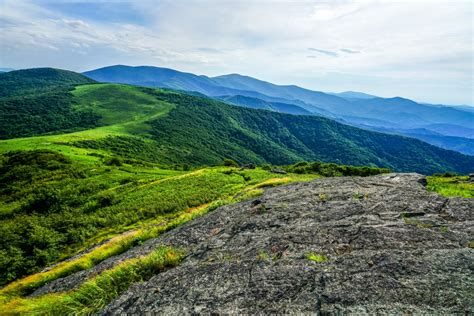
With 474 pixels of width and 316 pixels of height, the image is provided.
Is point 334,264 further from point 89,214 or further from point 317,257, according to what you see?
point 89,214

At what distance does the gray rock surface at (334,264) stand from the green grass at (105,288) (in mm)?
928

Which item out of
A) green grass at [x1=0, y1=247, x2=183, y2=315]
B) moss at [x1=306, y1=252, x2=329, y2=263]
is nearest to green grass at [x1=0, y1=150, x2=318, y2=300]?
green grass at [x1=0, y1=247, x2=183, y2=315]

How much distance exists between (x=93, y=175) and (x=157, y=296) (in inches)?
3086

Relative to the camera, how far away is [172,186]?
2112 inches

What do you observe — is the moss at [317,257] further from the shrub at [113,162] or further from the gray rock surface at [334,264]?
the shrub at [113,162]

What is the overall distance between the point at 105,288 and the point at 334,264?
976 cm

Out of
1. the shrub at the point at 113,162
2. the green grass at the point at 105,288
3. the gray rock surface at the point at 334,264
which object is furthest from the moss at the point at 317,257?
the shrub at the point at 113,162

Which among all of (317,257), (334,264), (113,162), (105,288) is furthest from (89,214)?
(113,162)

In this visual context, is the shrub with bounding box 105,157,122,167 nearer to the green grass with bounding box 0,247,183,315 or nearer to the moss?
the green grass with bounding box 0,247,183,315

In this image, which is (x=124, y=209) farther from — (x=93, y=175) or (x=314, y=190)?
(x=93, y=175)

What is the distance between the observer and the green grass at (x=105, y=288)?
39.0 feet

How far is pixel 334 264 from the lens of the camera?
10227 mm

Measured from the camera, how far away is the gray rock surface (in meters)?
8.40

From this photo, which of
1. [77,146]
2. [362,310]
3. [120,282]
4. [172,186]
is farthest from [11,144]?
[362,310]
